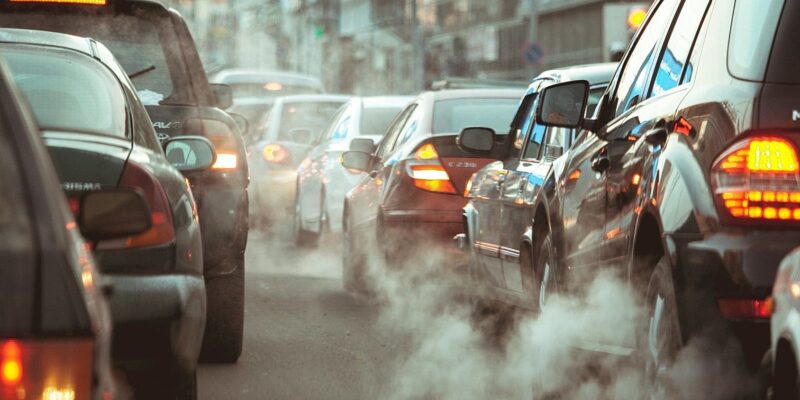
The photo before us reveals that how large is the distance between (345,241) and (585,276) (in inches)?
262

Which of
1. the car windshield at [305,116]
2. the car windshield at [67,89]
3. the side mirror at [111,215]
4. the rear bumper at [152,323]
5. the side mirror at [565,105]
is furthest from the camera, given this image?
the car windshield at [305,116]

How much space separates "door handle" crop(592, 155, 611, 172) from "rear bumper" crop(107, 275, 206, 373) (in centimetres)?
157

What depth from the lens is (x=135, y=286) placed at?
5.21 metres

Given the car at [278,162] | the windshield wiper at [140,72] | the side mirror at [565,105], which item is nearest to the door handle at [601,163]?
the side mirror at [565,105]

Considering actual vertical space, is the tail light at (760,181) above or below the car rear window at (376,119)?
above

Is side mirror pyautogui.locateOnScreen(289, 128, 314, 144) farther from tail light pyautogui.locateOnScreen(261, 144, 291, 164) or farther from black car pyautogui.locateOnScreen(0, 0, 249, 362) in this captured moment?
black car pyautogui.locateOnScreen(0, 0, 249, 362)

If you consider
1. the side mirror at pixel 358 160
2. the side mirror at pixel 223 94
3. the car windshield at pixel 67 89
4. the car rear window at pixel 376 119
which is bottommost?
the side mirror at pixel 358 160

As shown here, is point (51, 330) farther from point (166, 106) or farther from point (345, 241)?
point (345, 241)

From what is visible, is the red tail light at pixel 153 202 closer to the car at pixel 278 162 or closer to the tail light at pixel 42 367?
the tail light at pixel 42 367

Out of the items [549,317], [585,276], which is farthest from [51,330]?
[549,317]

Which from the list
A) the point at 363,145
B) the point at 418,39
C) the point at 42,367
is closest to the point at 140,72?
the point at 363,145

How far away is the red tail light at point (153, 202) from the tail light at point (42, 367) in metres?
2.36

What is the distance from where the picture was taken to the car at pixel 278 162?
18.9 metres

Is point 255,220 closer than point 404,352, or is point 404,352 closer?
point 404,352
